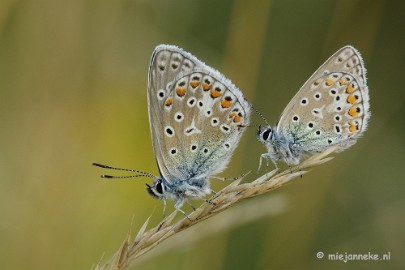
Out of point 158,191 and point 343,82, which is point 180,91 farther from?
point 343,82

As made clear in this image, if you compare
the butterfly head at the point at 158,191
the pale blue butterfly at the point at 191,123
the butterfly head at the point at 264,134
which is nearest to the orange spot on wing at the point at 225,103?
the pale blue butterfly at the point at 191,123

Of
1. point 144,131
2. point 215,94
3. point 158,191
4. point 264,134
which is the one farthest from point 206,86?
point 144,131

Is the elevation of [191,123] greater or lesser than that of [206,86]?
lesser

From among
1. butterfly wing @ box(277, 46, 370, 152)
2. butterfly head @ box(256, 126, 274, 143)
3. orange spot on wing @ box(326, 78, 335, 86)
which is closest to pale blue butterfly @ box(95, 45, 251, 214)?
butterfly head @ box(256, 126, 274, 143)

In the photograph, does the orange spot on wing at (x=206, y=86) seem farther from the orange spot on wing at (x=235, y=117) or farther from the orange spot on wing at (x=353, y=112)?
the orange spot on wing at (x=353, y=112)

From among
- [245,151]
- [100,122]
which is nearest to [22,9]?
[100,122]

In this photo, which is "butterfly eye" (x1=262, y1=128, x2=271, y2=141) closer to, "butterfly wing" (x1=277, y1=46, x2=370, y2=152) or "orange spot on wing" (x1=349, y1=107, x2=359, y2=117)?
"butterfly wing" (x1=277, y1=46, x2=370, y2=152)

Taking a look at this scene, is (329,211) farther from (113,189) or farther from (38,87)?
(38,87)
